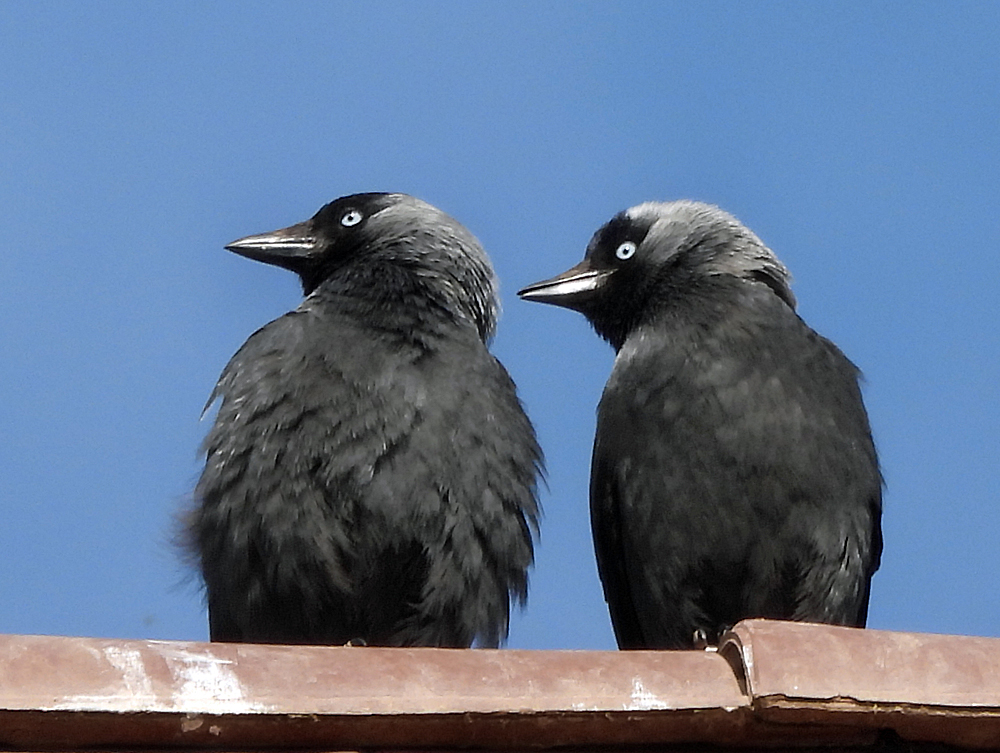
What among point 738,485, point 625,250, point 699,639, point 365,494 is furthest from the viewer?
point 625,250

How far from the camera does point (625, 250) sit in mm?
6105

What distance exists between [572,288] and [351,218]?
91cm

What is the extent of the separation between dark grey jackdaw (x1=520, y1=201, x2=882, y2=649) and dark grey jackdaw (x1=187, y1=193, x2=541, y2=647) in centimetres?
42

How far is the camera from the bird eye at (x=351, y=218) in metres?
5.99

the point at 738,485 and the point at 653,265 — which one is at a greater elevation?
the point at 653,265

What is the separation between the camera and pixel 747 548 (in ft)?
16.6

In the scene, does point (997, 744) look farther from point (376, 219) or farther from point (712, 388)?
point (376, 219)

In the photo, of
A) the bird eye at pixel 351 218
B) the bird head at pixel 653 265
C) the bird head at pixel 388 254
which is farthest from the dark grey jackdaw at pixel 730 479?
the bird eye at pixel 351 218

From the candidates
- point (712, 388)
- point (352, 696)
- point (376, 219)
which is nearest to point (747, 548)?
point (712, 388)

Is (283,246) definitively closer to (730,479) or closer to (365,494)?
(365,494)

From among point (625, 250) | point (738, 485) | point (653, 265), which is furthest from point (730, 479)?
point (625, 250)

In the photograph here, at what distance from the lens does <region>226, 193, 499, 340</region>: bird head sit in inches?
219

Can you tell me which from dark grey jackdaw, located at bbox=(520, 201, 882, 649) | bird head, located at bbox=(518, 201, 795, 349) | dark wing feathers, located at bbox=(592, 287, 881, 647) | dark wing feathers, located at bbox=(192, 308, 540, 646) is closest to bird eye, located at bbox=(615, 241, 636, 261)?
bird head, located at bbox=(518, 201, 795, 349)

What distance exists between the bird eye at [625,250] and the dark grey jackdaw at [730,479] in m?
0.51
